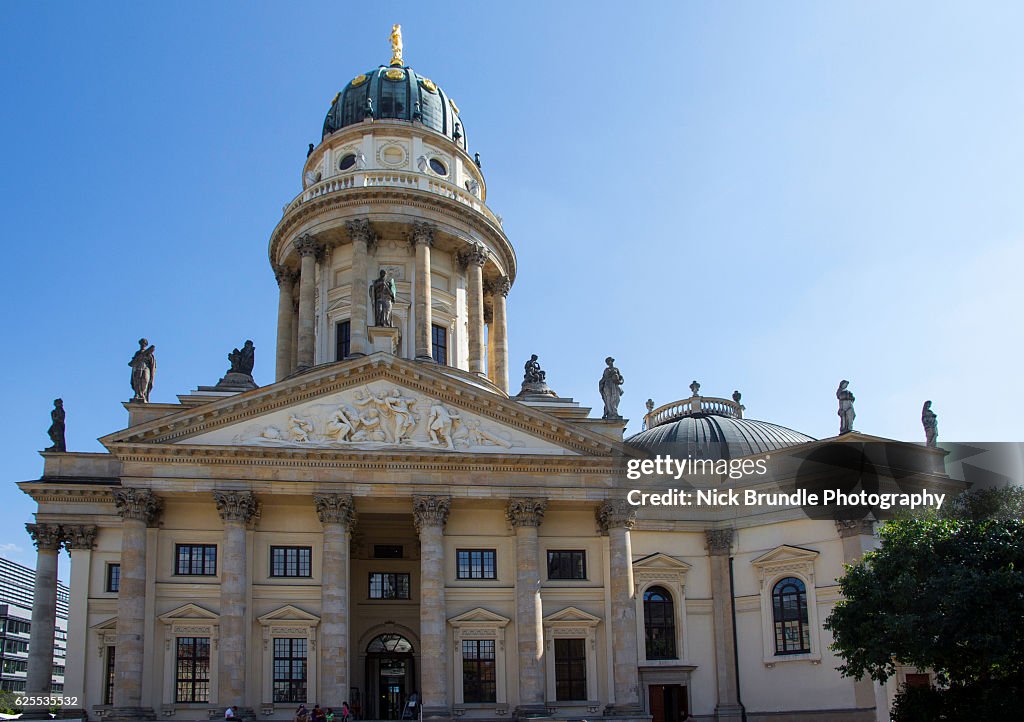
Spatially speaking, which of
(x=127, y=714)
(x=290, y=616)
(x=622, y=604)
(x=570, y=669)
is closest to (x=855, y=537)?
(x=622, y=604)

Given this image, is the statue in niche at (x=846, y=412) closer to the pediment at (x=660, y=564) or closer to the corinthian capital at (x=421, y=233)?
the pediment at (x=660, y=564)

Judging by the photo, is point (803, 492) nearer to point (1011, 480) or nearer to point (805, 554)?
point (805, 554)

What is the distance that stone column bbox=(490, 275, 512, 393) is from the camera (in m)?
54.2

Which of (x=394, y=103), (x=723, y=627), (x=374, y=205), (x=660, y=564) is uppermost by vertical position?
(x=394, y=103)

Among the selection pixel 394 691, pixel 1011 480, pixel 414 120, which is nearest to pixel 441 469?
pixel 394 691

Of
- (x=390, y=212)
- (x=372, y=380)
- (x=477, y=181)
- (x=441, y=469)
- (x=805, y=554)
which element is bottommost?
(x=805, y=554)

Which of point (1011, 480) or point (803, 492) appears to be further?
point (803, 492)

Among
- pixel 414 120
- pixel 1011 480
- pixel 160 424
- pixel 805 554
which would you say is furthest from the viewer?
pixel 414 120

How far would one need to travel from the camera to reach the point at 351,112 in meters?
57.8

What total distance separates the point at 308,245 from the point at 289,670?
74.2ft

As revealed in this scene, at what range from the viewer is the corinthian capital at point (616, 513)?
40.3 m

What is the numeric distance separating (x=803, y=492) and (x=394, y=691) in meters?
18.8

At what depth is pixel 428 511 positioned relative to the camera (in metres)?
38.8
